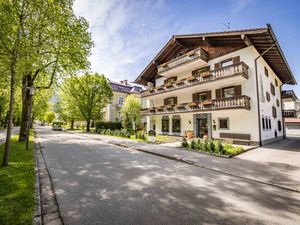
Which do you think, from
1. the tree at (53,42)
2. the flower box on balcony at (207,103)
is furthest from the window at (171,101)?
the tree at (53,42)

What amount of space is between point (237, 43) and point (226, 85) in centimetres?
410

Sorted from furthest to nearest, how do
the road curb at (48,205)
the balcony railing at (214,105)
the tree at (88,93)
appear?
the tree at (88,93) → the balcony railing at (214,105) → the road curb at (48,205)

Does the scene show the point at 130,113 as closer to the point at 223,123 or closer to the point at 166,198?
the point at 223,123

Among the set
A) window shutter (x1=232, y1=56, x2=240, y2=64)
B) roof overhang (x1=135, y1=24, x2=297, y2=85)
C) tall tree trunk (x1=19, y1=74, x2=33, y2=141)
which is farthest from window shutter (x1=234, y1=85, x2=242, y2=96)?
tall tree trunk (x1=19, y1=74, x2=33, y2=141)

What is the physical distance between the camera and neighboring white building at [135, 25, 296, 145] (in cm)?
1499

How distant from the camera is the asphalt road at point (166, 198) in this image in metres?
3.71

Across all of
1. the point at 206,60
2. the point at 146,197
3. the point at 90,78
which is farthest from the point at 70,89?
the point at 146,197

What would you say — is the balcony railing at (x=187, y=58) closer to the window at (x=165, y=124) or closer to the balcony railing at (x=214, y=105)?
the balcony railing at (x=214, y=105)

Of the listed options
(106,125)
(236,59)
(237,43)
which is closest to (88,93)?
(106,125)

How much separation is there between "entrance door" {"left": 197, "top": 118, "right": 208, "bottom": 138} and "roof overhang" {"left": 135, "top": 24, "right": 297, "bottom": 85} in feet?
27.2

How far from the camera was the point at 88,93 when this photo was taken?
32.7 meters

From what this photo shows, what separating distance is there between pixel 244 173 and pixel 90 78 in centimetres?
3136

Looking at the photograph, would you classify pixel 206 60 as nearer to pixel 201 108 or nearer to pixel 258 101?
pixel 201 108


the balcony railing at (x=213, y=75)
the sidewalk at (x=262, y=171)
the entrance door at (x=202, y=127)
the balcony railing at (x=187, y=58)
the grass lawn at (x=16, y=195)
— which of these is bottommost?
the sidewalk at (x=262, y=171)
